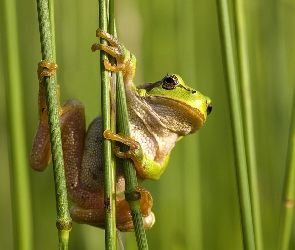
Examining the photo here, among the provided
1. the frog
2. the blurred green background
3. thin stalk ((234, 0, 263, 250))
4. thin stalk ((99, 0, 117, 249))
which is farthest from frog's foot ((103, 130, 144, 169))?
the blurred green background

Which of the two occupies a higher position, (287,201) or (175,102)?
(175,102)

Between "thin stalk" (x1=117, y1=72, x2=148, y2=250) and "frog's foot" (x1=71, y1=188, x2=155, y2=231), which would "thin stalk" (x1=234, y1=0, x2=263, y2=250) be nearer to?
"frog's foot" (x1=71, y1=188, x2=155, y2=231)

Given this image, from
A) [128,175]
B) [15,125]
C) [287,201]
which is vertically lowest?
[287,201]

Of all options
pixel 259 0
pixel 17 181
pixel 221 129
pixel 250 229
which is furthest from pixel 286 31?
pixel 17 181

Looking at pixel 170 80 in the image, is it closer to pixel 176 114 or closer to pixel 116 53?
pixel 176 114

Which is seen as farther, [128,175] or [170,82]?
[170,82]

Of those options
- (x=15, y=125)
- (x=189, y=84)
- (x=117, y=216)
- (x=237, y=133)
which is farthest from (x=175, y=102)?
(x=189, y=84)

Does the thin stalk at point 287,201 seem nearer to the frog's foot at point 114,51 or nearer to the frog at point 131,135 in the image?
the frog at point 131,135
